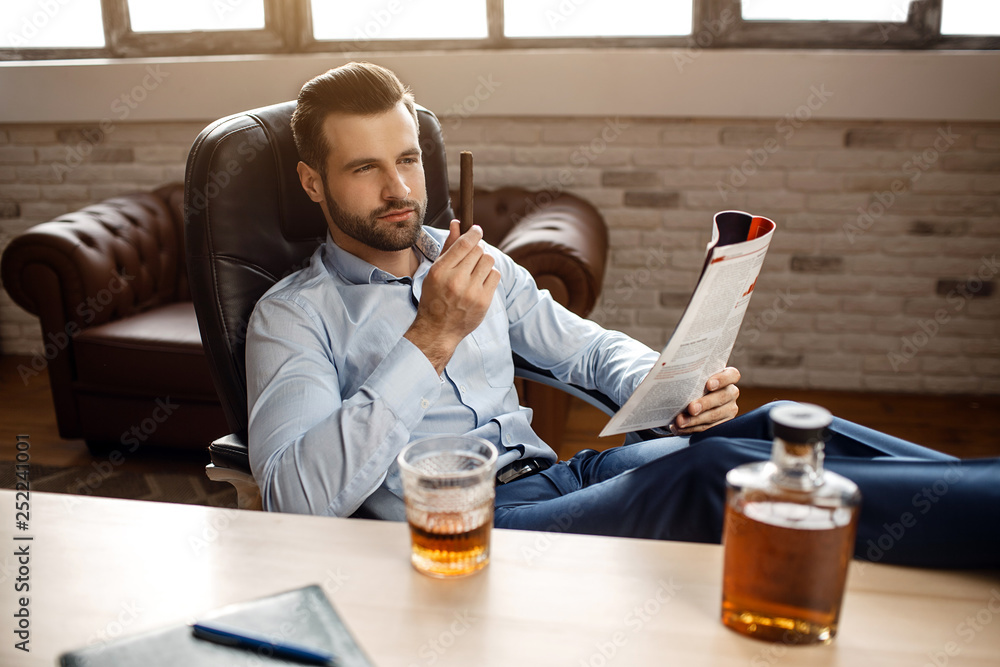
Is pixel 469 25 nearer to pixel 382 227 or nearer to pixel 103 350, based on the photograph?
pixel 103 350

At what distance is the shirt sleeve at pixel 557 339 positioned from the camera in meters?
A: 1.51

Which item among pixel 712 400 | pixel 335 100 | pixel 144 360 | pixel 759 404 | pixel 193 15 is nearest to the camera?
pixel 712 400

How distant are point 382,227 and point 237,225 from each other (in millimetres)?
237

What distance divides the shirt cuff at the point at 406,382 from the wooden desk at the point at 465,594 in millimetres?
306

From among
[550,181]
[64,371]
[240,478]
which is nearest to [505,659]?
[240,478]

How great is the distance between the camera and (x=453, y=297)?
1139mm

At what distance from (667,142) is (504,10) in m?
0.74

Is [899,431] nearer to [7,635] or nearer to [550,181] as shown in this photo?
[550,181]

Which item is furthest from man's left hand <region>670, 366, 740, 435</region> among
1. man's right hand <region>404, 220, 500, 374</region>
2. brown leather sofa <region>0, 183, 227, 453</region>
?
brown leather sofa <region>0, 183, 227, 453</region>

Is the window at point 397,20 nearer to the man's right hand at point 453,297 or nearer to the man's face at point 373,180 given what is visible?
the man's face at point 373,180

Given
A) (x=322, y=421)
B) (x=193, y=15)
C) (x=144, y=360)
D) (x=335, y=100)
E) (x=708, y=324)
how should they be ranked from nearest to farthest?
(x=708, y=324), (x=322, y=421), (x=335, y=100), (x=144, y=360), (x=193, y=15)
